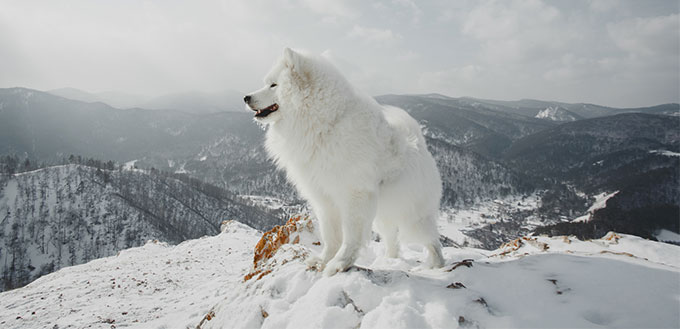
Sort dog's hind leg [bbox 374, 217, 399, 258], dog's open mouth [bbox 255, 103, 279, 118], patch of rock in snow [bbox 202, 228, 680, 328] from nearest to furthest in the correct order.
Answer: patch of rock in snow [bbox 202, 228, 680, 328]
dog's open mouth [bbox 255, 103, 279, 118]
dog's hind leg [bbox 374, 217, 399, 258]

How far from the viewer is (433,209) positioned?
4.71 m

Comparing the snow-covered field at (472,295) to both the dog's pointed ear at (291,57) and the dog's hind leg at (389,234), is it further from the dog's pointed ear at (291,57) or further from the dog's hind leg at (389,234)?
the dog's pointed ear at (291,57)

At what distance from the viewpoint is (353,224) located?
3820 mm

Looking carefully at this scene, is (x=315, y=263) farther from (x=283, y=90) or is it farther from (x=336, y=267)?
(x=283, y=90)

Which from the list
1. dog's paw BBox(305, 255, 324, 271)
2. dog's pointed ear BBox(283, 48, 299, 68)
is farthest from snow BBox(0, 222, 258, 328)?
dog's pointed ear BBox(283, 48, 299, 68)

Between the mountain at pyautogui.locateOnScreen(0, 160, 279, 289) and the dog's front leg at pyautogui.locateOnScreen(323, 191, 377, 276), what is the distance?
127m

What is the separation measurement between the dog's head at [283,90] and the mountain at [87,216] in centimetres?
12687

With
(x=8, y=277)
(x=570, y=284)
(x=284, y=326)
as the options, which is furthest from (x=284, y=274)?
(x=8, y=277)

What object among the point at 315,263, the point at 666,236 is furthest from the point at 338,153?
the point at 666,236

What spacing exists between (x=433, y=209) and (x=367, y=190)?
153 cm

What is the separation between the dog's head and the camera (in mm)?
3922

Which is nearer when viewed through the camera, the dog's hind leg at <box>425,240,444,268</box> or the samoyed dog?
the samoyed dog

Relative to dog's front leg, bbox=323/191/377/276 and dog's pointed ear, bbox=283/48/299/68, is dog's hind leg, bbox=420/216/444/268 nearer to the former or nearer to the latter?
dog's front leg, bbox=323/191/377/276

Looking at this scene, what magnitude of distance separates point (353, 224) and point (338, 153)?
0.97 m
